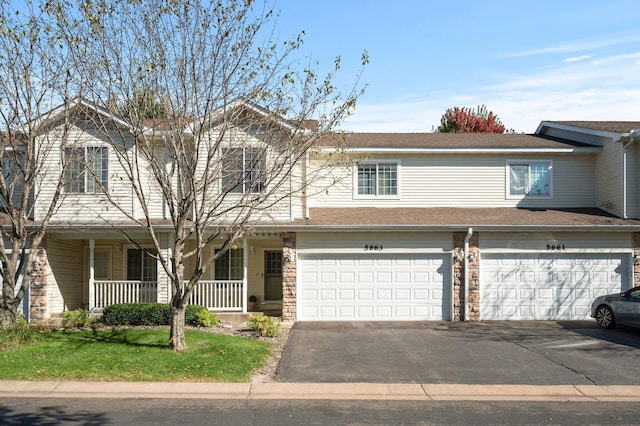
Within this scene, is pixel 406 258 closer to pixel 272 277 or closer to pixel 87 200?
pixel 272 277

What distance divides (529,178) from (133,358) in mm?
14573

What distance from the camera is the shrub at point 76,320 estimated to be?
52.6ft

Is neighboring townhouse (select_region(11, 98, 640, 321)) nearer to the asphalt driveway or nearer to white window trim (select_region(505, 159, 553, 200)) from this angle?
the asphalt driveway

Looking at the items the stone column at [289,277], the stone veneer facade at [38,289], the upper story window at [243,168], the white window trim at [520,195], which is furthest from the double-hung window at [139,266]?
the white window trim at [520,195]

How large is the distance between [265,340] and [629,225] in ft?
36.7

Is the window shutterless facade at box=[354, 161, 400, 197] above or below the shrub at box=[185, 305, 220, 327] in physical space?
above

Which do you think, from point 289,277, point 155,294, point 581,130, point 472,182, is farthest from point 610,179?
point 155,294

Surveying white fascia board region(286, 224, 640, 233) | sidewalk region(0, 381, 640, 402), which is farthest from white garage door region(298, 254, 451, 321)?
sidewalk region(0, 381, 640, 402)

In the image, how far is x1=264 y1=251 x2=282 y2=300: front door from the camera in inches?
829

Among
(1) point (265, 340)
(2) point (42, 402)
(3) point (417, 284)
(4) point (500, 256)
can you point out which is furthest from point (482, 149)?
(2) point (42, 402)

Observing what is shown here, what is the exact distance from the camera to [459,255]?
18.0 metres

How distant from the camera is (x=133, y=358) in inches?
475

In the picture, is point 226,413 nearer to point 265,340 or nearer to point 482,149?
point 265,340

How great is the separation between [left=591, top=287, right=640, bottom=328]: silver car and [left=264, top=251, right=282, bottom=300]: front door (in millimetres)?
10037
